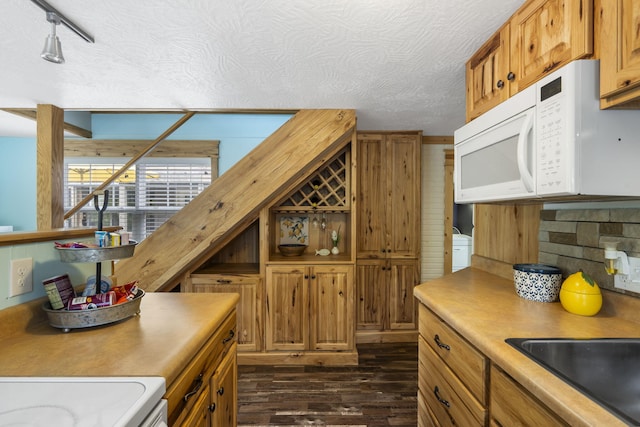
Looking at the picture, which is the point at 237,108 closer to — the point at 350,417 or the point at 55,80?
the point at 55,80

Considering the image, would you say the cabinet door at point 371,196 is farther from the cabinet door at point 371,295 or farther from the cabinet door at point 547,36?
the cabinet door at point 547,36

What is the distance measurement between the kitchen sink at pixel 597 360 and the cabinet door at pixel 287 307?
2.18 meters

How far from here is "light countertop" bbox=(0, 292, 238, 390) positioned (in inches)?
35.2

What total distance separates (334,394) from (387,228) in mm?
1781

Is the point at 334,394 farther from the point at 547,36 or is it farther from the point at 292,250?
the point at 547,36

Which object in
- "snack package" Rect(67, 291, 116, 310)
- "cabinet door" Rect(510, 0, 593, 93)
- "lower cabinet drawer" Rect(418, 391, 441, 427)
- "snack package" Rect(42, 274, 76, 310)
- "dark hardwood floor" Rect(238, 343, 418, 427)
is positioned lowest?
"dark hardwood floor" Rect(238, 343, 418, 427)

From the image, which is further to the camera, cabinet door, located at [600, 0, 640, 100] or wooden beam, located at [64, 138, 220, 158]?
wooden beam, located at [64, 138, 220, 158]

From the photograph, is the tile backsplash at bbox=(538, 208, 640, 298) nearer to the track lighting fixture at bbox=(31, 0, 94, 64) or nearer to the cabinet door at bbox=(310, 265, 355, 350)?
the cabinet door at bbox=(310, 265, 355, 350)

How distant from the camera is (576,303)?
134 centimetres

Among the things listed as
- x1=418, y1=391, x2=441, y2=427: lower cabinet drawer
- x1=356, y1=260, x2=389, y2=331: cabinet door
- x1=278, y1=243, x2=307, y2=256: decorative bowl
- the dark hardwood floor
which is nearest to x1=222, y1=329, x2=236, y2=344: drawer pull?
the dark hardwood floor

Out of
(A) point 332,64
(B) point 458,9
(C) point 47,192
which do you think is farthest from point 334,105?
(C) point 47,192

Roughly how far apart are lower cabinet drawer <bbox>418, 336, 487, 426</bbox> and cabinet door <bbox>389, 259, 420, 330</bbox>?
5.82 ft

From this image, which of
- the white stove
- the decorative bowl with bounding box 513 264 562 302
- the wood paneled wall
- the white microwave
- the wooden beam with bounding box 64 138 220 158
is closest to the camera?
the white stove

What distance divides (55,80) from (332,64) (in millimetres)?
1976
